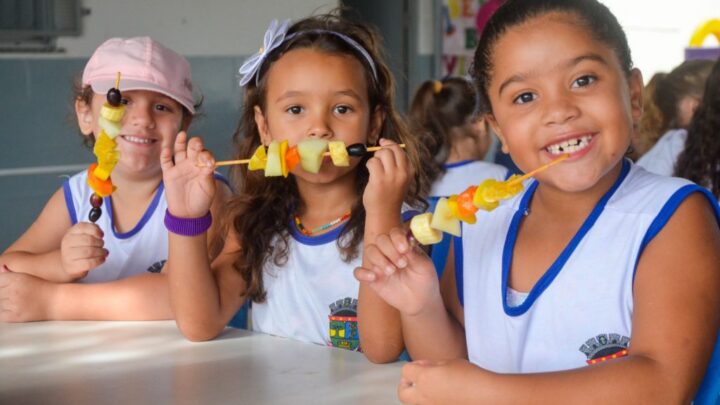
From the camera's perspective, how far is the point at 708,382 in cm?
145

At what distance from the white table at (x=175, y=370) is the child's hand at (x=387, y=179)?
0.97ft

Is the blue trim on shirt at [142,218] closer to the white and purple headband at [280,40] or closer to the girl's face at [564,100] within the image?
the white and purple headband at [280,40]

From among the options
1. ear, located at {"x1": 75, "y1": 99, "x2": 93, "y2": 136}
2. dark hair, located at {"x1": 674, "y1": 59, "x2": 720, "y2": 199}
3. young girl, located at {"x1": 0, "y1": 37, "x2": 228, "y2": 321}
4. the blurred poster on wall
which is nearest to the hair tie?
dark hair, located at {"x1": 674, "y1": 59, "x2": 720, "y2": 199}

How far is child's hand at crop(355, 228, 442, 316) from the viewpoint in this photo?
1.60m

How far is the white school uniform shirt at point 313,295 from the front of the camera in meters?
2.21

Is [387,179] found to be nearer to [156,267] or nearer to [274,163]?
[274,163]

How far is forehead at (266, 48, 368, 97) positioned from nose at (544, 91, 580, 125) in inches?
27.0

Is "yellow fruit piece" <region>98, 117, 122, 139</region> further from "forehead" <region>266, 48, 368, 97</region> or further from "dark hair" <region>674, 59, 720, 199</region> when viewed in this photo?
"dark hair" <region>674, 59, 720, 199</region>

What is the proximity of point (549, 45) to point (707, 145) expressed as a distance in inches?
89.5

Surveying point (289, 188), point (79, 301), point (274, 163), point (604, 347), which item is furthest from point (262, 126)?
point (604, 347)

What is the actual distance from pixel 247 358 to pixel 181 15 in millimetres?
4369

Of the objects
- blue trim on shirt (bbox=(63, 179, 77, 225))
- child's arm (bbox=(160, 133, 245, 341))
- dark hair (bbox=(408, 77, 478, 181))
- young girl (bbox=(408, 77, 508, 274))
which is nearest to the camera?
child's arm (bbox=(160, 133, 245, 341))

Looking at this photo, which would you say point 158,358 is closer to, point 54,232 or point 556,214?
point 556,214

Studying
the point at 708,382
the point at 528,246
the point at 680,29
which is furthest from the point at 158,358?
the point at 680,29
